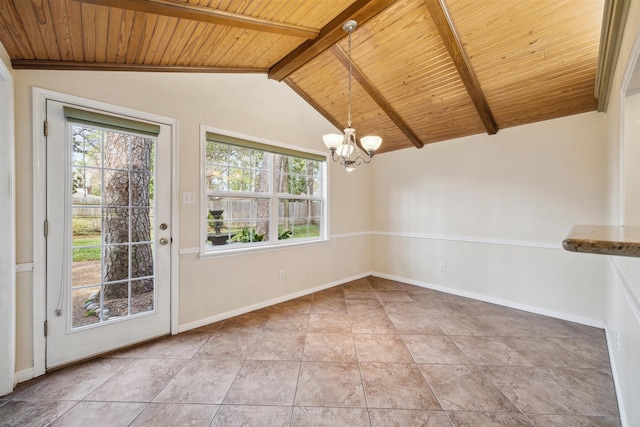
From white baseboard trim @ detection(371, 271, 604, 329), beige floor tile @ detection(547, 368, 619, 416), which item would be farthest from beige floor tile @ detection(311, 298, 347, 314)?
beige floor tile @ detection(547, 368, 619, 416)

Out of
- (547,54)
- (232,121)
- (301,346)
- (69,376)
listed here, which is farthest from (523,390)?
(232,121)

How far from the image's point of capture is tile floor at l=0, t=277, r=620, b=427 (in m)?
1.57

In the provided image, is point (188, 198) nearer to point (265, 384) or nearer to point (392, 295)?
point (265, 384)

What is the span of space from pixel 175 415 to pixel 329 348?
124 cm

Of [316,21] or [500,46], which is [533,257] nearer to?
[500,46]

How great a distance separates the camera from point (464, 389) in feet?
5.93

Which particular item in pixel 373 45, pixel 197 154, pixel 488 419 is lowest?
pixel 488 419

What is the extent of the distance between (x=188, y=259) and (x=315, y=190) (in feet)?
6.81

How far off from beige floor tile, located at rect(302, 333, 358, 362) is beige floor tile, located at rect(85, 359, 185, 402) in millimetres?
1067

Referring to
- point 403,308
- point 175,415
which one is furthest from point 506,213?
point 175,415

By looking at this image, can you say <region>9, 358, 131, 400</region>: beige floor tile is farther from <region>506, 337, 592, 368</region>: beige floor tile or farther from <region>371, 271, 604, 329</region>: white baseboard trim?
<region>371, 271, 604, 329</region>: white baseboard trim

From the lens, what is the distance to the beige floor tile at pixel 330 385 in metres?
1.69

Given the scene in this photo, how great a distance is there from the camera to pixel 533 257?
10.4ft

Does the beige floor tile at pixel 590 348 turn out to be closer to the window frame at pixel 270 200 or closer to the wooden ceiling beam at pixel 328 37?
the window frame at pixel 270 200
